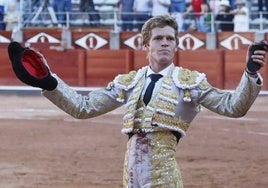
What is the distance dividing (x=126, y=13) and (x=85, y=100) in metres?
13.6

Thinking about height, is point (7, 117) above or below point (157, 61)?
below

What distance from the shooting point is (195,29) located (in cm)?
1753

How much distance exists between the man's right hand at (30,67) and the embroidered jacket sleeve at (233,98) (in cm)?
54

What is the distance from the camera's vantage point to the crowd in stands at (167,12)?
1667 cm

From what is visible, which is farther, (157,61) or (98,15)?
(98,15)

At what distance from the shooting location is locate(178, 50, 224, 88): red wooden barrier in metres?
17.4

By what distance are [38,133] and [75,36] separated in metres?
7.30

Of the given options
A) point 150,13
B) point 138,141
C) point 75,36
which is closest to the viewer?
point 138,141

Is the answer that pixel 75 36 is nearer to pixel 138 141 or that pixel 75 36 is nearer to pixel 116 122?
pixel 116 122

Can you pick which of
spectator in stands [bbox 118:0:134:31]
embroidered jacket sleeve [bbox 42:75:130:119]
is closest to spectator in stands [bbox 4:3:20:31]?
spectator in stands [bbox 118:0:134:31]

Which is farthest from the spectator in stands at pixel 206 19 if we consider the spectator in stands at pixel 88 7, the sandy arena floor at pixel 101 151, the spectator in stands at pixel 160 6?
the sandy arena floor at pixel 101 151

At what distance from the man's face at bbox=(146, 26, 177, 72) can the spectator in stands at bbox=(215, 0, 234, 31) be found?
43.5 feet

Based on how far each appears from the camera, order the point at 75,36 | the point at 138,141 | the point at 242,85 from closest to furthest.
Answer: the point at 242,85 → the point at 138,141 → the point at 75,36

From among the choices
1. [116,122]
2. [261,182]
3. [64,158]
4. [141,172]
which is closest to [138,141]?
[141,172]
